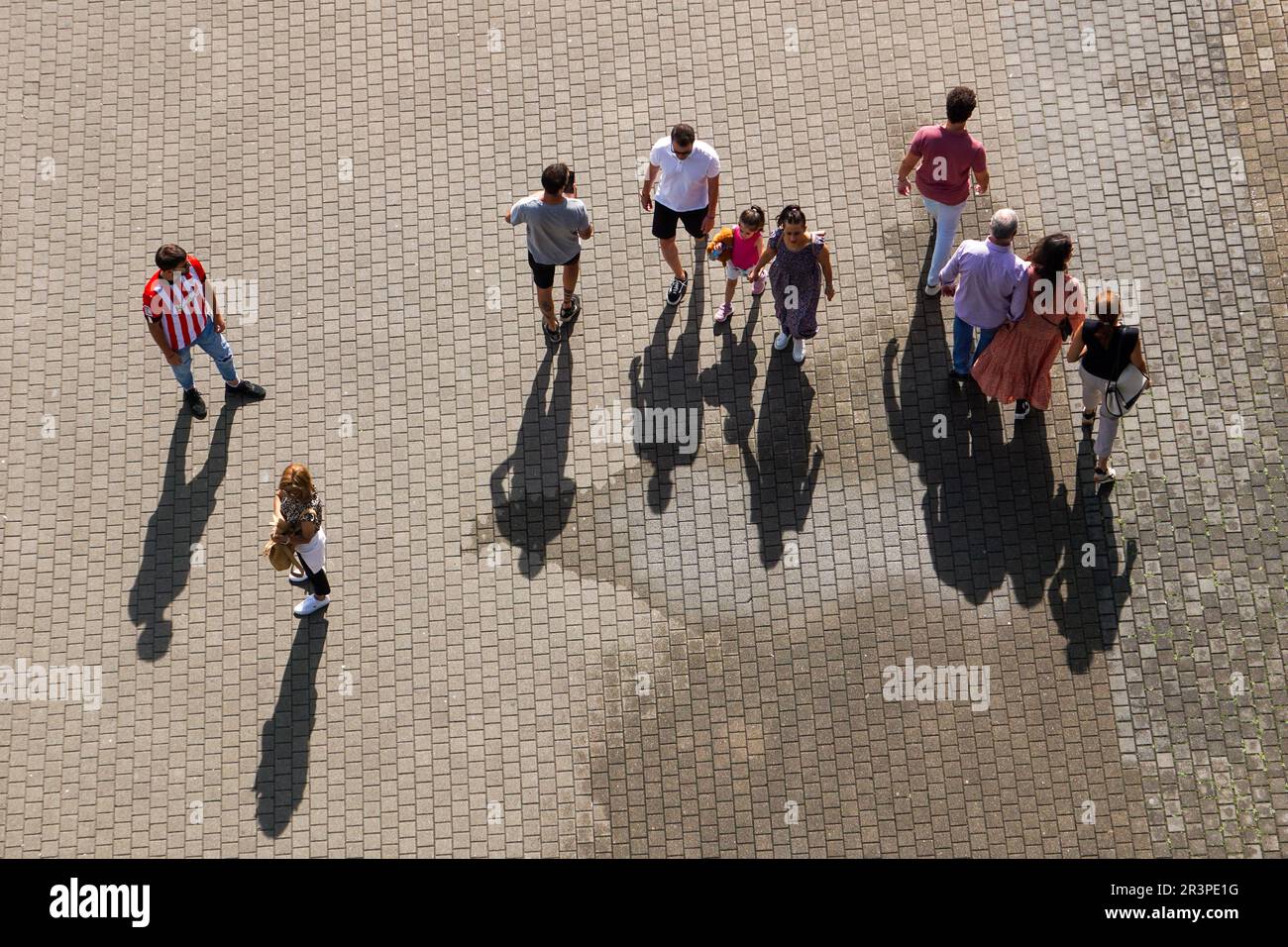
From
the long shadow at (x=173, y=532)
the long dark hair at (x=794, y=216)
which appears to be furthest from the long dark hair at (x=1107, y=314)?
the long shadow at (x=173, y=532)

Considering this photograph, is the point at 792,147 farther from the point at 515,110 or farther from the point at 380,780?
the point at 380,780

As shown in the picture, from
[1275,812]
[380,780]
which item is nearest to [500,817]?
[380,780]

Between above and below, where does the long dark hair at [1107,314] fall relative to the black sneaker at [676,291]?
below

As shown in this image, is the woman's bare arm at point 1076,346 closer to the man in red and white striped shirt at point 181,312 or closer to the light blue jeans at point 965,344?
the light blue jeans at point 965,344

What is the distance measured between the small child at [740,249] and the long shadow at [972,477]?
1.39 m

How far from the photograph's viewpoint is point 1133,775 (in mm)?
10289

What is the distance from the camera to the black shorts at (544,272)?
1096cm

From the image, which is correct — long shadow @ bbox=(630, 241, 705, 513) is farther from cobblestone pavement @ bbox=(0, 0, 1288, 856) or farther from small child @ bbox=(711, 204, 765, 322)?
A: small child @ bbox=(711, 204, 765, 322)

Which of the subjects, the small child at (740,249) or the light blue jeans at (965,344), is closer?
the small child at (740,249)

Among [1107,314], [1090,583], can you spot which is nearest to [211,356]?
[1107,314]

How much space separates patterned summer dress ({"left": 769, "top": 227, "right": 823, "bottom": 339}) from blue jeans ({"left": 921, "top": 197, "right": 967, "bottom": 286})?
1.11 metres

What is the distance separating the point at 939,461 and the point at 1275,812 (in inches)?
141

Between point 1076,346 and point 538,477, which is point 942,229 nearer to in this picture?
point 1076,346

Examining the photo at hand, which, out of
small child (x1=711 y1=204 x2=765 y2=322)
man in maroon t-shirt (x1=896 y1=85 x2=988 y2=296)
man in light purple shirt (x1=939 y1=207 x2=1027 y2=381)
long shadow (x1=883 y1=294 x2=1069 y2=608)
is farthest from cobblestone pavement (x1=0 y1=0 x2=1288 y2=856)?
man in light purple shirt (x1=939 y1=207 x2=1027 y2=381)
